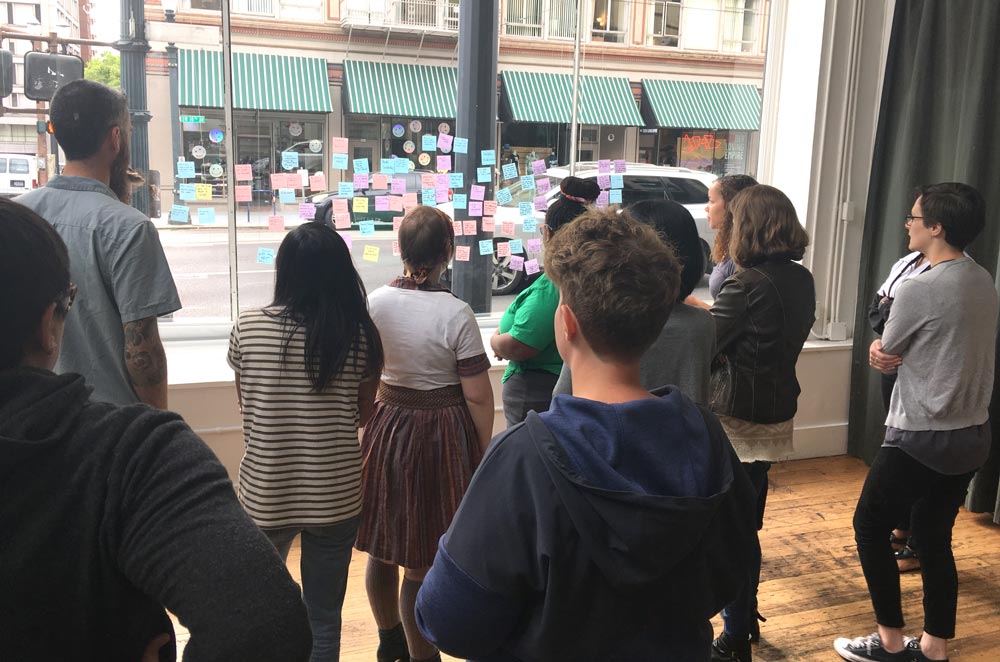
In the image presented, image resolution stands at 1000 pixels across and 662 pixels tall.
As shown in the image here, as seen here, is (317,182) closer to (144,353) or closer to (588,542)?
(144,353)

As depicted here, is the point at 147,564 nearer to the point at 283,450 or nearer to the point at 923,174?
the point at 283,450

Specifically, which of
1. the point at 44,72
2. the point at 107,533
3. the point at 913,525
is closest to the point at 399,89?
the point at 44,72

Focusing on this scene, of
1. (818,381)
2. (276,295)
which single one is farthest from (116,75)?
(818,381)

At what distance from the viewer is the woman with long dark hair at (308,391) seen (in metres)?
1.81

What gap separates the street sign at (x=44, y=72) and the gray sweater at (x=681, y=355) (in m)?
2.41

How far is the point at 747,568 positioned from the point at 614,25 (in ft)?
11.3

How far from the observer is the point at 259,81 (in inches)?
136

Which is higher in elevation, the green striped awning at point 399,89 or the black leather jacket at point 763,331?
the green striped awning at point 399,89

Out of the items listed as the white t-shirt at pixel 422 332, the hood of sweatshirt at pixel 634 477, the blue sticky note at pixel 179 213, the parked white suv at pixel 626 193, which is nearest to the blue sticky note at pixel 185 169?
the blue sticky note at pixel 179 213

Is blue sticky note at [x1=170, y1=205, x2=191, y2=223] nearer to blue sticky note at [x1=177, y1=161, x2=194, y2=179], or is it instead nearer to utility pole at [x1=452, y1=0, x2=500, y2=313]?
blue sticky note at [x1=177, y1=161, x2=194, y2=179]

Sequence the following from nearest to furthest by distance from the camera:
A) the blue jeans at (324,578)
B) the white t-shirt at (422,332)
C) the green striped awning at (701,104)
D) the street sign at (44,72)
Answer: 1. the blue jeans at (324,578)
2. the white t-shirt at (422,332)
3. the street sign at (44,72)
4. the green striped awning at (701,104)

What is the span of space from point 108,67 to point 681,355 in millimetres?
2780

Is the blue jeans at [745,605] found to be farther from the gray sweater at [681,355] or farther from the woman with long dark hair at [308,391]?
the woman with long dark hair at [308,391]

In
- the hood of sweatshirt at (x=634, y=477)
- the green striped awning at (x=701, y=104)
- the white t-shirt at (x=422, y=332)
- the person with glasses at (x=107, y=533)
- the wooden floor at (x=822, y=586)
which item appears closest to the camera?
the person with glasses at (x=107, y=533)
